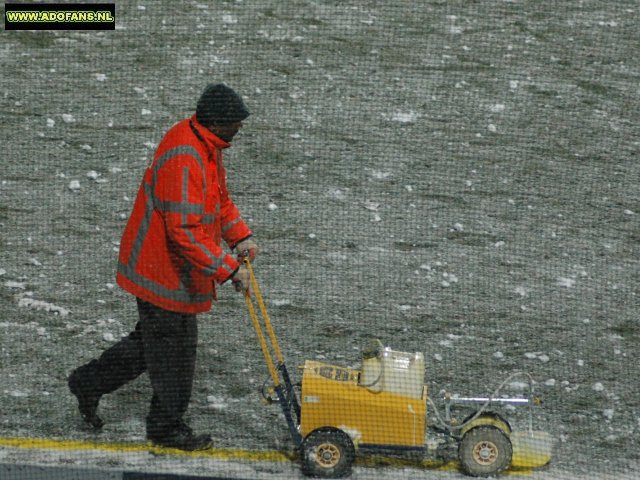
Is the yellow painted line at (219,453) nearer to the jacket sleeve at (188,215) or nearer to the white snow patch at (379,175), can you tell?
the jacket sleeve at (188,215)

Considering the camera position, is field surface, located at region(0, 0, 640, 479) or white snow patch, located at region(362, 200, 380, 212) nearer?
field surface, located at region(0, 0, 640, 479)

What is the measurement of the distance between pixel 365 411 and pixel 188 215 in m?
1.18

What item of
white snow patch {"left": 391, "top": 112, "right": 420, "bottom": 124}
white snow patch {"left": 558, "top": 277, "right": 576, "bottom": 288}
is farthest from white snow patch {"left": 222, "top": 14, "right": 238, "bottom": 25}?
white snow patch {"left": 558, "top": 277, "right": 576, "bottom": 288}

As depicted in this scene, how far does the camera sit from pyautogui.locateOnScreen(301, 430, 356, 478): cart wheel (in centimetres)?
508

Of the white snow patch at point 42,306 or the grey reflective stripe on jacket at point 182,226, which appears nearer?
the grey reflective stripe on jacket at point 182,226

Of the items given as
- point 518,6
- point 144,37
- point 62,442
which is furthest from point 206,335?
point 518,6

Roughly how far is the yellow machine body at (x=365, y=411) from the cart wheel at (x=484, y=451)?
0.22 m

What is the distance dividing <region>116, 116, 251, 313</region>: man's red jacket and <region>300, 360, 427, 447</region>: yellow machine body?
663 mm

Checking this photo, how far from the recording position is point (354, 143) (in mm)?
9836

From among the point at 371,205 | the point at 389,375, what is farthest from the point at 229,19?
the point at 389,375

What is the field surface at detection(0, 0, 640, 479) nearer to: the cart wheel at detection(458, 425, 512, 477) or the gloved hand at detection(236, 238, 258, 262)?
the cart wheel at detection(458, 425, 512, 477)

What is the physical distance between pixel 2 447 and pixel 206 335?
1693 millimetres

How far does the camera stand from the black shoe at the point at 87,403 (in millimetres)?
5531

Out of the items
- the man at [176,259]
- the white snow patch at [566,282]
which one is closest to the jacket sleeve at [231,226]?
the man at [176,259]
